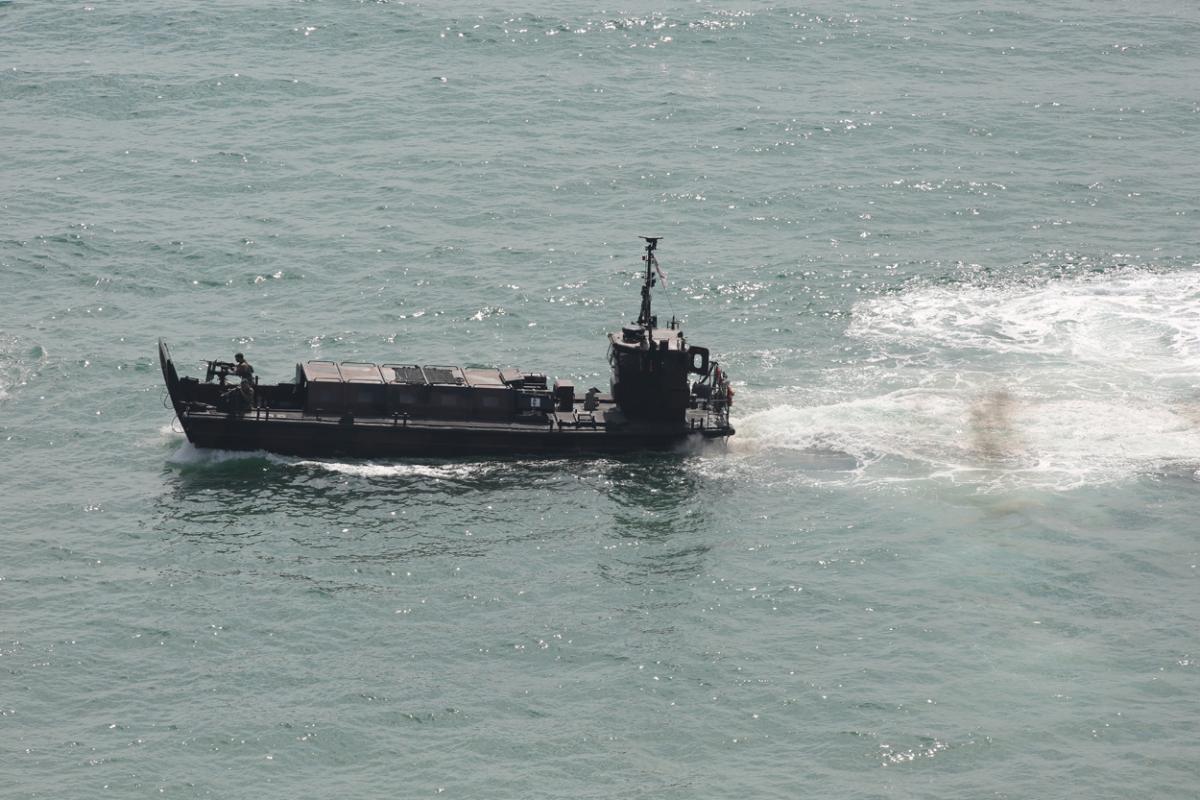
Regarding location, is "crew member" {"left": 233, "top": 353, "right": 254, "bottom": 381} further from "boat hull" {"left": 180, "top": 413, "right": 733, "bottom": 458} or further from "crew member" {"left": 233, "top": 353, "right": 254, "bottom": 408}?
"boat hull" {"left": 180, "top": 413, "right": 733, "bottom": 458}

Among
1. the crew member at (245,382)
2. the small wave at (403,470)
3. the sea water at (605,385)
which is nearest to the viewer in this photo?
the sea water at (605,385)

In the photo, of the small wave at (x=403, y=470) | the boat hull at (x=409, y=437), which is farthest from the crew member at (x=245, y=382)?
the small wave at (x=403, y=470)

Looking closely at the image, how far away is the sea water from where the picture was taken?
55312 millimetres

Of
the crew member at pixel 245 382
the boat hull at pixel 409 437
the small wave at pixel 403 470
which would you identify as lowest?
the small wave at pixel 403 470

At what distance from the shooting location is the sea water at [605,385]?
5531 centimetres

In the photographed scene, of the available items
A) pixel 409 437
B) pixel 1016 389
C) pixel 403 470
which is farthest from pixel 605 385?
pixel 1016 389

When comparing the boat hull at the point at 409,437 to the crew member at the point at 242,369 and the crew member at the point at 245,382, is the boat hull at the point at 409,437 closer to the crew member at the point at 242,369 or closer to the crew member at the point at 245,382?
the crew member at the point at 245,382

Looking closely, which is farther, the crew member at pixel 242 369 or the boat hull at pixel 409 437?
the crew member at pixel 242 369

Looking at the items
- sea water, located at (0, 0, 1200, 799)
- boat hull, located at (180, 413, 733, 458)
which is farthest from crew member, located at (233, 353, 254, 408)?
sea water, located at (0, 0, 1200, 799)

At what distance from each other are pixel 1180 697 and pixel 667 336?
28753 mm

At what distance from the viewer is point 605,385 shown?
8225 cm

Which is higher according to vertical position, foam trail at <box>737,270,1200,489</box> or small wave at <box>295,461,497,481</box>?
foam trail at <box>737,270,1200,489</box>

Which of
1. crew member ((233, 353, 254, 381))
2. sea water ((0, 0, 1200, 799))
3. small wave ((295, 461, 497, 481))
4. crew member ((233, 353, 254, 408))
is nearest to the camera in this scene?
sea water ((0, 0, 1200, 799))

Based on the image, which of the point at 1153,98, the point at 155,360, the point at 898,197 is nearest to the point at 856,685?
the point at 155,360
